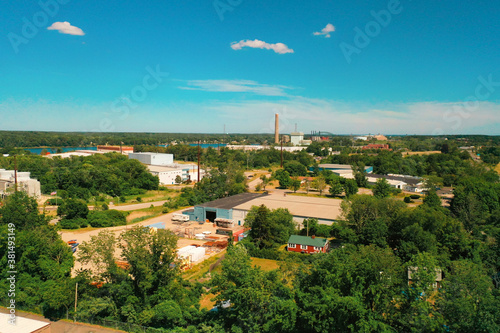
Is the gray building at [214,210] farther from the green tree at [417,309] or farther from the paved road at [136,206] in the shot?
the green tree at [417,309]

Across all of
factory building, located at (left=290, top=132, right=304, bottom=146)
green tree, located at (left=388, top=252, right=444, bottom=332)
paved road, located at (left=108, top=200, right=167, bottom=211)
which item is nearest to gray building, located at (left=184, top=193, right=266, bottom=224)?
paved road, located at (left=108, top=200, right=167, bottom=211)

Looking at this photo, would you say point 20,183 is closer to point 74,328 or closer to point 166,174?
point 166,174

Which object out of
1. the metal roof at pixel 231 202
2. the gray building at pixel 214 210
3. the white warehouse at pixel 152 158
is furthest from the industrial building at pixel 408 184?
the white warehouse at pixel 152 158

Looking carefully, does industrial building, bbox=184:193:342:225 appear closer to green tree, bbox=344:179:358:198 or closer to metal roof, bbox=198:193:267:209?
metal roof, bbox=198:193:267:209

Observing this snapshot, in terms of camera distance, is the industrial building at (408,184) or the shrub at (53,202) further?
the industrial building at (408,184)

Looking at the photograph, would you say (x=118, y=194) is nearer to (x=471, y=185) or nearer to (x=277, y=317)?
(x=277, y=317)

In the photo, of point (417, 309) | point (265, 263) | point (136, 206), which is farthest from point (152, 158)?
point (417, 309)
